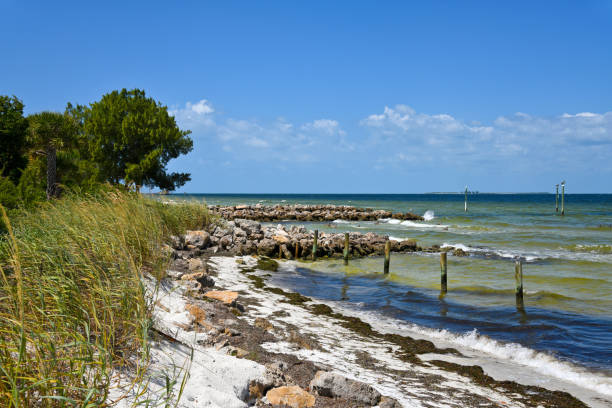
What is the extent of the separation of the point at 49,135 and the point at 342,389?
17253 millimetres

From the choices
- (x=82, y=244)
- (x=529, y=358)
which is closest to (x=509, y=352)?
(x=529, y=358)

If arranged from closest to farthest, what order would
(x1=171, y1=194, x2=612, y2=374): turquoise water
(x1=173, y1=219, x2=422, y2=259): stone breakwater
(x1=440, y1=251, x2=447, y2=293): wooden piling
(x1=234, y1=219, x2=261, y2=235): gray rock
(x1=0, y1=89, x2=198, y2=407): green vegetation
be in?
1. (x1=0, y1=89, x2=198, y2=407): green vegetation
2. (x1=171, y1=194, x2=612, y2=374): turquoise water
3. (x1=440, y1=251, x2=447, y2=293): wooden piling
4. (x1=173, y1=219, x2=422, y2=259): stone breakwater
5. (x1=234, y1=219, x2=261, y2=235): gray rock

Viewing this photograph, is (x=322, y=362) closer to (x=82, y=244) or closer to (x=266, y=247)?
(x=82, y=244)

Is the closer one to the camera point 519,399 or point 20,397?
point 20,397

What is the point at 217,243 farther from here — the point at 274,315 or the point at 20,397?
the point at 20,397

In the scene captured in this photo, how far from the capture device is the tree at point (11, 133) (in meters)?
12.2

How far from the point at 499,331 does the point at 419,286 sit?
5.19 meters

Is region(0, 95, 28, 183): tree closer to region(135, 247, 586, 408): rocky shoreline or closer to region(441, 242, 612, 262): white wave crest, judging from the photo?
region(135, 247, 586, 408): rocky shoreline

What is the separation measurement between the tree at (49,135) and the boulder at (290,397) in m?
15.7

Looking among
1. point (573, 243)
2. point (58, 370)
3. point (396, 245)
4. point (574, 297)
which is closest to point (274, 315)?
point (58, 370)

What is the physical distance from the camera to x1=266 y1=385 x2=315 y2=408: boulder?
3.96 meters

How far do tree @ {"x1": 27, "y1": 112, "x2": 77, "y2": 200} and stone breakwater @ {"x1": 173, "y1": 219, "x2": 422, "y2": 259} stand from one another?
5.90 metres

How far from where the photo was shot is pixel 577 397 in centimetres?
586

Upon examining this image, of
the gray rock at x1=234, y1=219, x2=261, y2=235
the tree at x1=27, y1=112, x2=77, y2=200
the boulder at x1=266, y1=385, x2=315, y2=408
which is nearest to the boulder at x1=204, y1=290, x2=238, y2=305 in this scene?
the boulder at x1=266, y1=385, x2=315, y2=408
